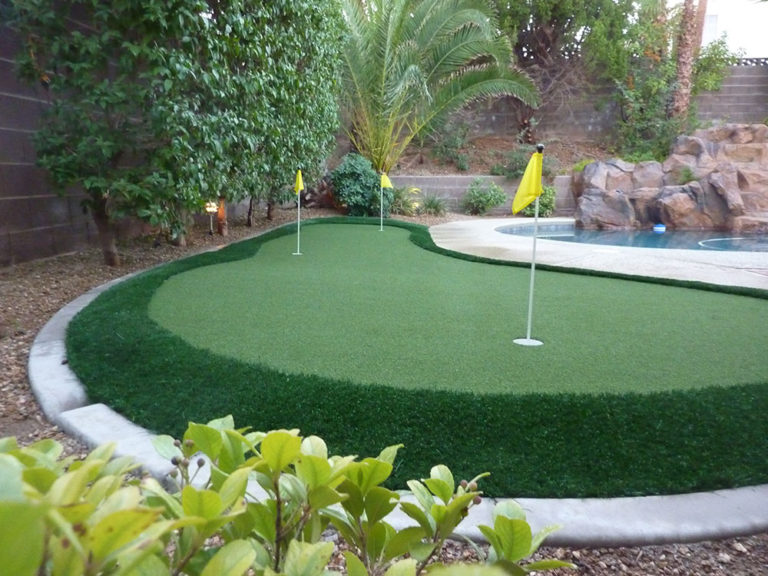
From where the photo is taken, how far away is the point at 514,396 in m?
2.20

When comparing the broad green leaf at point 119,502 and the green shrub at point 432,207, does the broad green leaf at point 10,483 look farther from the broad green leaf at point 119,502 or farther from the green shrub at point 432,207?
the green shrub at point 432,207

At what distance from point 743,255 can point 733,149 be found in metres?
6.99

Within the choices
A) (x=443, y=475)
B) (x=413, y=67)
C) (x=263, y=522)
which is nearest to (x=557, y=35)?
(x=413, y=67)

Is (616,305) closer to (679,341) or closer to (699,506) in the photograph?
(679,341)

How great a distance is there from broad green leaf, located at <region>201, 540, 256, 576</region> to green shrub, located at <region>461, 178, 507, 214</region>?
1280cm

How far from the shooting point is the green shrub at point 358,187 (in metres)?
11.0

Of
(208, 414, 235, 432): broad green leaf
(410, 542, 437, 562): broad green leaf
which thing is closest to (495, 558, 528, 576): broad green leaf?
(410, 542, 437, 562): broad green leaf

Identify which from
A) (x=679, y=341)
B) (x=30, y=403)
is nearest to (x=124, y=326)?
(x=30, y=403)

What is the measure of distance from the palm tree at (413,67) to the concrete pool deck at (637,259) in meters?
4.60

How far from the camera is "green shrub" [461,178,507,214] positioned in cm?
1296

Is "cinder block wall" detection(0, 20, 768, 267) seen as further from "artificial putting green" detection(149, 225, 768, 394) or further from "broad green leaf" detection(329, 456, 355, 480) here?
"broad green leaf" detection(329, 456, 355, 480)

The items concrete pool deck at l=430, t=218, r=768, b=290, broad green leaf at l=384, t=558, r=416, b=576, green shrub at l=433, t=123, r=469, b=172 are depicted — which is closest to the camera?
broad green leaf at l=384, t=558, r=416, b=576

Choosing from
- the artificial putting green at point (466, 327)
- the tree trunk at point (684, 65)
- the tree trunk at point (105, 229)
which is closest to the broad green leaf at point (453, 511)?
the artificial putting green at point (466, 327)

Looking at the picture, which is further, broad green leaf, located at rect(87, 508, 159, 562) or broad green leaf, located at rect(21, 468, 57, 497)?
→ broad green leaf, located at rect(21, 468, 57, 497)
